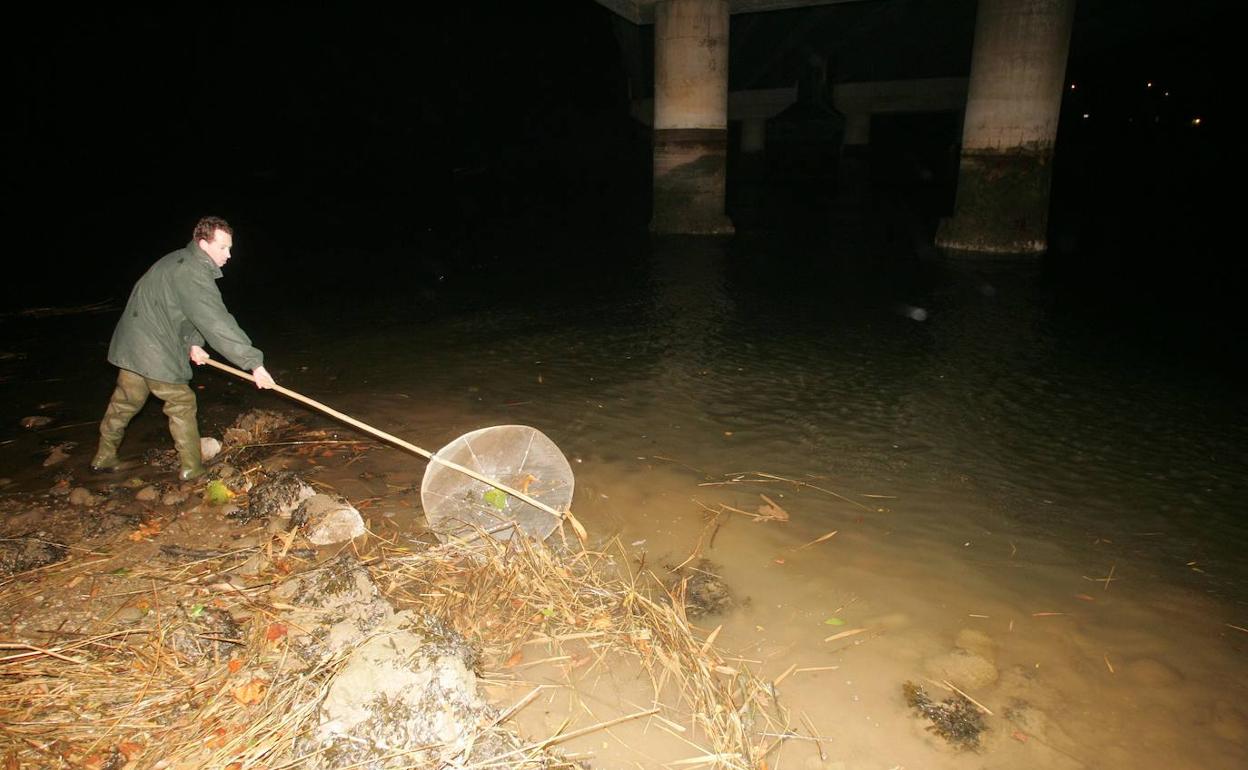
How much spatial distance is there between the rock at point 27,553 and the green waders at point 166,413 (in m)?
0.98

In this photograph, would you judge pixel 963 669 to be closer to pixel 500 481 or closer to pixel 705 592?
pixel 705 592

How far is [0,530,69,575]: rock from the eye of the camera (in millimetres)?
3729

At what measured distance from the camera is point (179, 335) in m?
4.59

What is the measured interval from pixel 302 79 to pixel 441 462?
35836 mm

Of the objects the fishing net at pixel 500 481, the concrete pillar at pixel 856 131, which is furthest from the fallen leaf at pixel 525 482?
the concrete pillar at pixel 856 131

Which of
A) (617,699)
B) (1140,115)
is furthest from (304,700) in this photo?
(1140,115)

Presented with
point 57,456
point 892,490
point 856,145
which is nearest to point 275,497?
point 57,456

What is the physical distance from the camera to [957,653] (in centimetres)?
345

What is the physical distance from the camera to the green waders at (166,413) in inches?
184

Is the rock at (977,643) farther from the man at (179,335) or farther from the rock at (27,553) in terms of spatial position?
the rock at (27,553)

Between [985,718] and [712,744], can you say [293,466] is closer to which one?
[712,744]

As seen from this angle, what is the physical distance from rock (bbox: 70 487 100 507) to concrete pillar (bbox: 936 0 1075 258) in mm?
15030

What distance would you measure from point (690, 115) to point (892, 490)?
14.1 metres

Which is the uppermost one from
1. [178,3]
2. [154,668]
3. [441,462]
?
[178,3]
